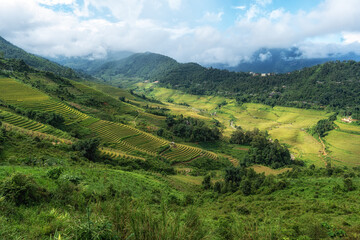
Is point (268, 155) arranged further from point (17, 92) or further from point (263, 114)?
point (17, 92)

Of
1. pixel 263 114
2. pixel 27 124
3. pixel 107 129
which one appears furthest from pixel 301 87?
pixel 27 124

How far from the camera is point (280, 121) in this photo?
9394cm

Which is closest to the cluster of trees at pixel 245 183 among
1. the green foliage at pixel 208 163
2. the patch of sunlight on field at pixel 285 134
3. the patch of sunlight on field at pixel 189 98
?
the green foliage at pixel 208 163

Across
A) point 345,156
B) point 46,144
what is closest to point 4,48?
point 46,144

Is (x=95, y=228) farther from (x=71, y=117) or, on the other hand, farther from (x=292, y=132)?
(x=292, y=132)

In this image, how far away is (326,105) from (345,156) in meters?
62.4

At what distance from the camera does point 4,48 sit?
5487 inches

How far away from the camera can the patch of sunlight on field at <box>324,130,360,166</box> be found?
52.2 m

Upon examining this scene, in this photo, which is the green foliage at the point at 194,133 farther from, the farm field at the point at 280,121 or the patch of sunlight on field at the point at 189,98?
the patch of sunlight on field at the point at 189,98

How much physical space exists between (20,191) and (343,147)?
79.4 m

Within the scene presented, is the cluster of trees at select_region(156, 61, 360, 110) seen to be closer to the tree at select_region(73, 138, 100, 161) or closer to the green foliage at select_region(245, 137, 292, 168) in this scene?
the green foliage at select_region(245, 137, 292, 168)

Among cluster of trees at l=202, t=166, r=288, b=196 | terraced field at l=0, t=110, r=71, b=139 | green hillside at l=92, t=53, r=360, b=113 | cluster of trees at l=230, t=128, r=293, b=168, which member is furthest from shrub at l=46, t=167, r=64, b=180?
green hillside at l=92, t=53, r=360, b=113

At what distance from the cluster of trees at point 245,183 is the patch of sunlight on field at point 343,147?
3940 centimetres

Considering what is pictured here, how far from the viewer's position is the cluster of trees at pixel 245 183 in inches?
905
